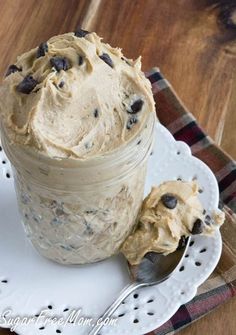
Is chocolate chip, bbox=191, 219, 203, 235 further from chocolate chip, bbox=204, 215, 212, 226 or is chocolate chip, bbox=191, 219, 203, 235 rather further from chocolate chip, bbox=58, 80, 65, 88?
chocolate chip, bbox=58, 80, 65, 88

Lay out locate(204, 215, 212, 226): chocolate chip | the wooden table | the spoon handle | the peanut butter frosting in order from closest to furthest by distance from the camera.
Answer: the peanut butter frosting → the spoon handle → locate(204, 215, 212, 226): chocolate chip → the wooden table

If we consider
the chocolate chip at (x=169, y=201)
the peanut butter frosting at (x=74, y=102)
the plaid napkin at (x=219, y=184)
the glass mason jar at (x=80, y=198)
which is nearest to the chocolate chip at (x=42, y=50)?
the peanut butter frosting at (x=74, y=102)

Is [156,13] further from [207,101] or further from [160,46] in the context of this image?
[207,101]

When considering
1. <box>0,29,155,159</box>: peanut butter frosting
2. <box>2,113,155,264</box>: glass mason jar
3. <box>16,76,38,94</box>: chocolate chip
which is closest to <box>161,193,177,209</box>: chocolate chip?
<box>2,113,155,264</box>: glass mason jar

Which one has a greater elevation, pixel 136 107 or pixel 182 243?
pixel 136 107

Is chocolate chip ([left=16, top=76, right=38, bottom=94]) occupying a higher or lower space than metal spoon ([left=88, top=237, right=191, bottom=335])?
higher

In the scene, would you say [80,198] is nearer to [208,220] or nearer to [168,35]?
[208,220]

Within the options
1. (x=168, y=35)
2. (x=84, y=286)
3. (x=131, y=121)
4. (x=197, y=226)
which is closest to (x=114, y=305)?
(x=84, y=286)
